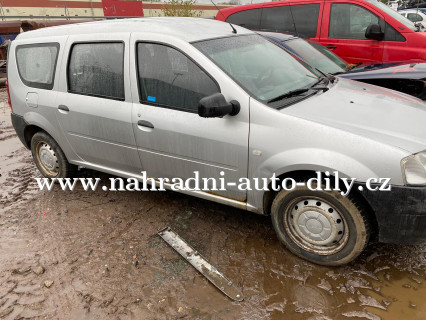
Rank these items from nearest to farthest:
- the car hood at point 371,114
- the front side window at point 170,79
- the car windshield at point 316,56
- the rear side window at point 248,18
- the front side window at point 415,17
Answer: the car hood at point 371,114 → the front side window at point 170,79 → the car windshield at point 316,56 → the rear side window at point 248,18 → the front side window at point 415,17

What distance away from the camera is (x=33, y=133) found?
13.7ft

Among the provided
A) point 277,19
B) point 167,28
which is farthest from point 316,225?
point 277,19

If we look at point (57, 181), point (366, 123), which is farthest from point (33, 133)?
point (366, 123)

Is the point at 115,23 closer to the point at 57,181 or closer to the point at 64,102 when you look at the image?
the point at 64,102

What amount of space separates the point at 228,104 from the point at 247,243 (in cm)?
124

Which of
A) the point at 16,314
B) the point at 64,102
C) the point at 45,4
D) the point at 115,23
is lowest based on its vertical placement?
the point at 16,314

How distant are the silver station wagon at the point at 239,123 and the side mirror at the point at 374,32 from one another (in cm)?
270

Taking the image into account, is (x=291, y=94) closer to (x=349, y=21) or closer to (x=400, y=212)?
(x=400, y=212)

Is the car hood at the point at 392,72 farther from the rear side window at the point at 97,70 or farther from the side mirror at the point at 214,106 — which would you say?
the rear side window at the point at 97,70

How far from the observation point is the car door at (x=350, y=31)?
577 centimetres

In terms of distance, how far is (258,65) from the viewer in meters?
3.03

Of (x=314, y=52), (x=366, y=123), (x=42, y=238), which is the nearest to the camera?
(x=366, y=123)

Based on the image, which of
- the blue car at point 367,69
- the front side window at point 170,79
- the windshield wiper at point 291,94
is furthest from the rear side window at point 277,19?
the front side window at point 170,79

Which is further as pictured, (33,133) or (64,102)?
(33,133)
